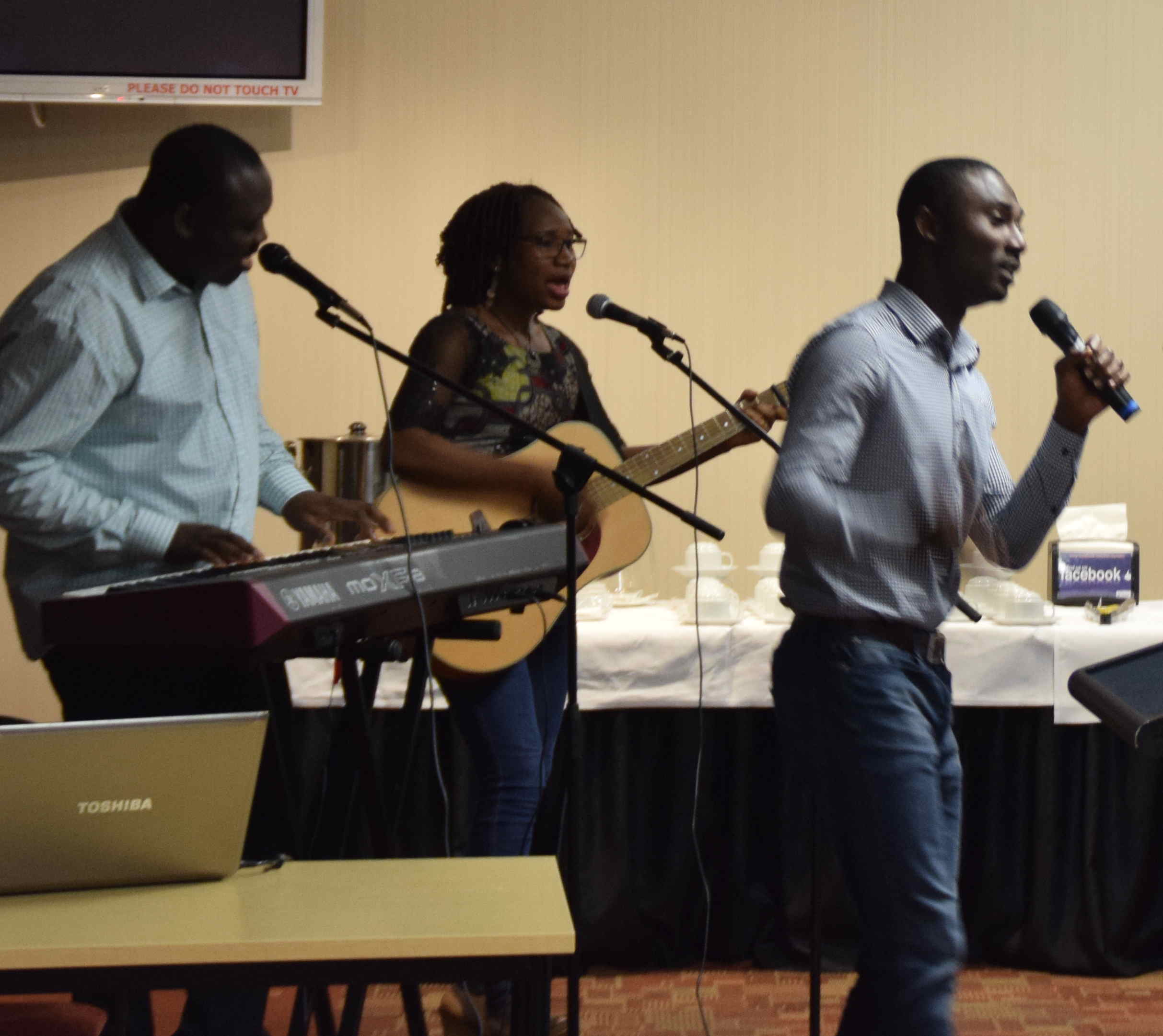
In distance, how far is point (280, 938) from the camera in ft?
4.18

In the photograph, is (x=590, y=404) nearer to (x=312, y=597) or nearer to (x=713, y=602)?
(x=713, y=602)

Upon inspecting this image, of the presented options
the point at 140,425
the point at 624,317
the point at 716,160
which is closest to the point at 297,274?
the point at 140,425

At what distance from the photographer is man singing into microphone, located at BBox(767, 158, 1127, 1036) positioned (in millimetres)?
1818

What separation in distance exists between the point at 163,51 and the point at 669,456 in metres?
2.15

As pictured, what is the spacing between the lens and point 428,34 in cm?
436

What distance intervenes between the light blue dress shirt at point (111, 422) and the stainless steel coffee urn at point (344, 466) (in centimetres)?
133

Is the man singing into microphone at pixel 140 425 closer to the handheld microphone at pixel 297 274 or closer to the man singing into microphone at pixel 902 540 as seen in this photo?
the handheld microphone at pixel 297 274

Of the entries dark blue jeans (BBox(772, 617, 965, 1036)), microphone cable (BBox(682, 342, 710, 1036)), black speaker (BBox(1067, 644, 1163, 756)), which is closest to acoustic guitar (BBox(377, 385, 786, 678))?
microphone cable (BBox(682, 342, 710, 1036))

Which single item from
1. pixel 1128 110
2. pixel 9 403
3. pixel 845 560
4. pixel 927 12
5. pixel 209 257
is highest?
pixel 927 12

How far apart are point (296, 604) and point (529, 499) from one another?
48.1 inches

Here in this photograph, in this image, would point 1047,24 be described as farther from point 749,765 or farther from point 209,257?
point 209,257

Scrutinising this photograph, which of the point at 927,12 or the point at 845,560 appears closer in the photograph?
the point at 845,560

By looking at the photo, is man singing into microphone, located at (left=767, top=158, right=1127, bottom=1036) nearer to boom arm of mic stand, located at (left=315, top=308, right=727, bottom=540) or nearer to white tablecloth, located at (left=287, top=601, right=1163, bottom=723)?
boom arm of mic stand, located at (left=315, top=308, right=727, bottom=540)

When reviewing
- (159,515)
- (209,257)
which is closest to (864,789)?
(159,515)
